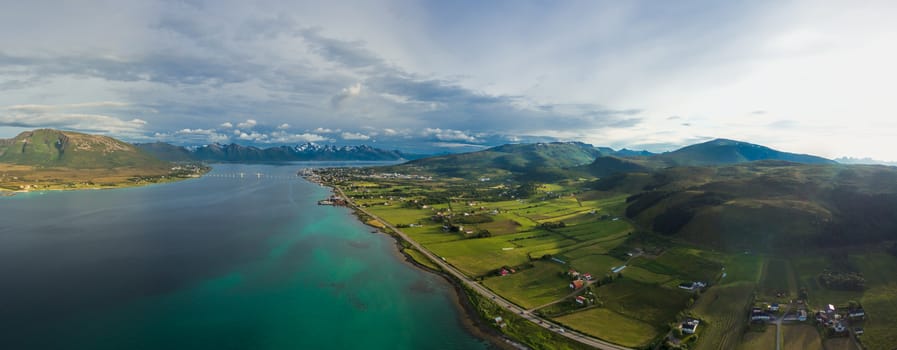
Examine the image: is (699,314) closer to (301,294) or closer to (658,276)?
(658,276)

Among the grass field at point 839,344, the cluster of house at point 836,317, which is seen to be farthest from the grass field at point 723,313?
the cluster of house at point 836,317

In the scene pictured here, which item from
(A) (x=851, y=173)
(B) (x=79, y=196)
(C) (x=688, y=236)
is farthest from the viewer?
(B) (x=79, y=196)

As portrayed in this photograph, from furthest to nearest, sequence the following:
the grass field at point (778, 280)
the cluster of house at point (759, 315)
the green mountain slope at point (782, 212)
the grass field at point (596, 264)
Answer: the green mountain slope at point (782, 212), the grass field at point (596, 264), the grass field at point (778, 280), the cluster of house at point (759, 315)

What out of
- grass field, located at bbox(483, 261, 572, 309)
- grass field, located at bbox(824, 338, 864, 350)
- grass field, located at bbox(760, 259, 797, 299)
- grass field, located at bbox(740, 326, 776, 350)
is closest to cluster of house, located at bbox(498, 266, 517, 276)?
grass field, located at bbox(483, 261, 572, 309)

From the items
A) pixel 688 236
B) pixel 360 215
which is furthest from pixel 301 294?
pixel 688 236

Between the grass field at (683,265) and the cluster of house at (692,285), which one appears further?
the grass field at (683,265)

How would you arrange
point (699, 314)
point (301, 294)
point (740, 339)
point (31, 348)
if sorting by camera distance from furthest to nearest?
1. point (301, 294)
2. point (699, 314)
3. point (740, 339)
4. point (31, 348)

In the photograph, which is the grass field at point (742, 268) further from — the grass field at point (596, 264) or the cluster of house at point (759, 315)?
the grass field at point (596, 264)
